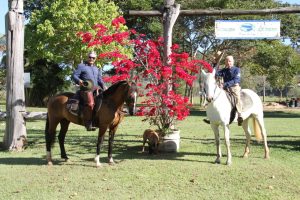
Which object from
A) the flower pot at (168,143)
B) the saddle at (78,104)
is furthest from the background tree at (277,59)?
the saddle at (78,104)

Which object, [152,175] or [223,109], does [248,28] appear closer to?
[223,109]

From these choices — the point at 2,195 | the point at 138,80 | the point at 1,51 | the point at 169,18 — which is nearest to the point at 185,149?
the point at 138,80

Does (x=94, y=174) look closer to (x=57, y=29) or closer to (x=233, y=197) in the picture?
(x=233, y=197)

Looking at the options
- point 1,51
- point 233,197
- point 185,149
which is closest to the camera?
point 233,197

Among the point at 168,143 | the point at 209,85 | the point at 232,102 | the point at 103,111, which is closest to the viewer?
the point at 209,85

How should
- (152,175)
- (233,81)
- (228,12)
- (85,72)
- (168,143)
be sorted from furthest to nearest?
(228,12), (168,143), (233,81), (85,72), (152,175)

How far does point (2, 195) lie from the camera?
271 inches

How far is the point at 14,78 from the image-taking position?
11.6 meters

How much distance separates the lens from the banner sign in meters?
11.9

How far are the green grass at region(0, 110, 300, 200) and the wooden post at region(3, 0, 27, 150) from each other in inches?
25.8

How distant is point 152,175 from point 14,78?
18.3ft

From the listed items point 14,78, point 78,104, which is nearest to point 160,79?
point 78,104

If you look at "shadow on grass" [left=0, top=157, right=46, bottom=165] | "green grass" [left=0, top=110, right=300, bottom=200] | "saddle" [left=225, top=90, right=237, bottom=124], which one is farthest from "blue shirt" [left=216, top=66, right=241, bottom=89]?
"shadow on grass" [left=0, top=157, right=46, bottom=165]

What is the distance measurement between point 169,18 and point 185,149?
380 cm
